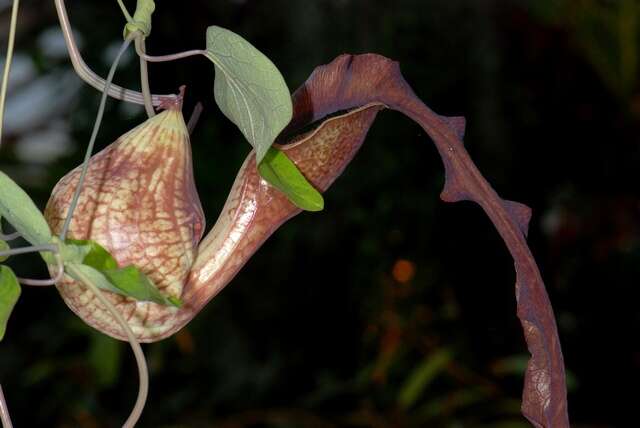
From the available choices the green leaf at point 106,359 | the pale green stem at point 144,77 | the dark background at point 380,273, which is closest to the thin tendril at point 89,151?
the pale green stem at point 144,77

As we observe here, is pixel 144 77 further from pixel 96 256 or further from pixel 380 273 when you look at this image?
pixel 380 273

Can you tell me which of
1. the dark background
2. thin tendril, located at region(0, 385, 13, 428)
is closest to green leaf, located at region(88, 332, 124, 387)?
the dark background

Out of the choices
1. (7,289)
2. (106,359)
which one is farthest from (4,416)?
(106,359)

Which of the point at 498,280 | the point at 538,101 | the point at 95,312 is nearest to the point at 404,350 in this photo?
the point at 498,280

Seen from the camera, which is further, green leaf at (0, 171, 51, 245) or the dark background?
the dark background

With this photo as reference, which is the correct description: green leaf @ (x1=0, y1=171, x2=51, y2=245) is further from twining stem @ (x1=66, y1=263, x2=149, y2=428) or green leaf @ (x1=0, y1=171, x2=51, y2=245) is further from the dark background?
the dark background

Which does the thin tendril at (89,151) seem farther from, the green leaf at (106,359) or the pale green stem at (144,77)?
the green leaf at (106,359)
